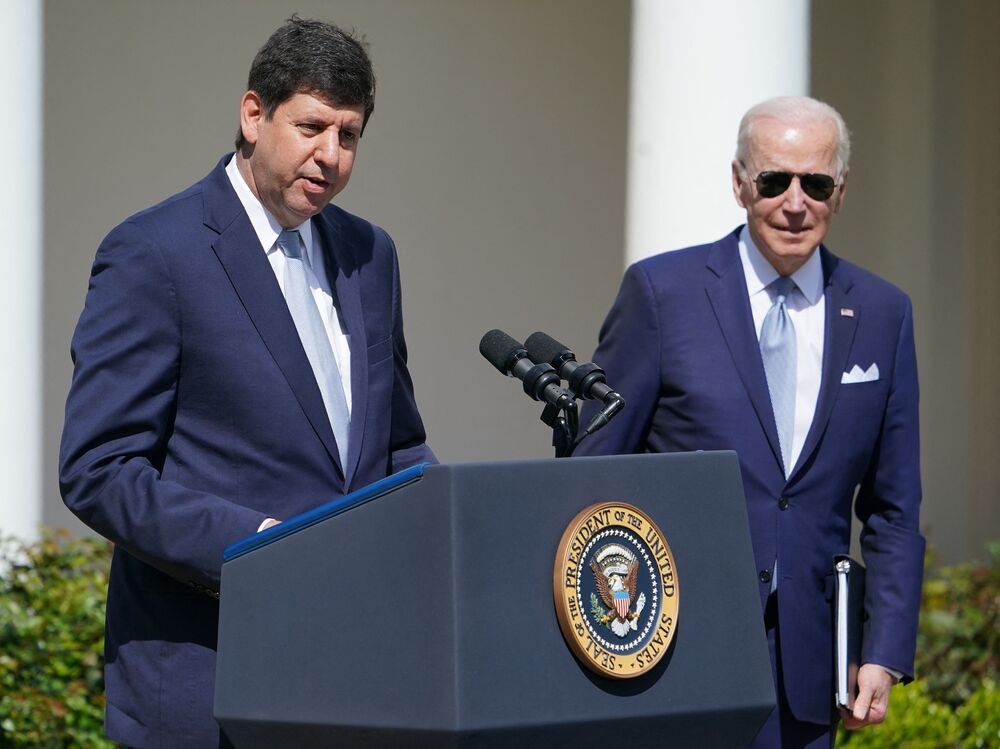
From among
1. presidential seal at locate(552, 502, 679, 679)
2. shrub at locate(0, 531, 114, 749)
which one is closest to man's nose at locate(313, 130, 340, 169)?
presidential seal at locate(552, 502, 679, 679)

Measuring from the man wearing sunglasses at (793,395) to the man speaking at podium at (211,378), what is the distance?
2.66ft

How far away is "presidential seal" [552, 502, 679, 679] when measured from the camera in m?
2.11

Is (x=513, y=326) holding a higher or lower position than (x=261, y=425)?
lower

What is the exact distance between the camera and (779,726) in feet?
10.8

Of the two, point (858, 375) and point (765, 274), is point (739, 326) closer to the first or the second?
point (765, 274)

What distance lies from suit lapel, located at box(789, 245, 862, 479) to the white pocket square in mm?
18

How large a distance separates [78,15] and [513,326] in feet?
8.88

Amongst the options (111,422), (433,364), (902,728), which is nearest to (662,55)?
(902,728)

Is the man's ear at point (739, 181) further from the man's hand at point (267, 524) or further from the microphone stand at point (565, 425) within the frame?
the man's hand at point (267, 524)

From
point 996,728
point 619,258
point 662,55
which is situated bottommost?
point 996,728

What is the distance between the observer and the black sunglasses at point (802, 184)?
3.38 meters

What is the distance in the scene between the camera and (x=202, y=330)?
105 inches

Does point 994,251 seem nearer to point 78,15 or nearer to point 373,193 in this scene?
point 373,193

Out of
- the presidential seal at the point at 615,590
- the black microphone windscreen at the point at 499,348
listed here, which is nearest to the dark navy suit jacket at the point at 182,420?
the black microphone windscreen at the point at 499,348
